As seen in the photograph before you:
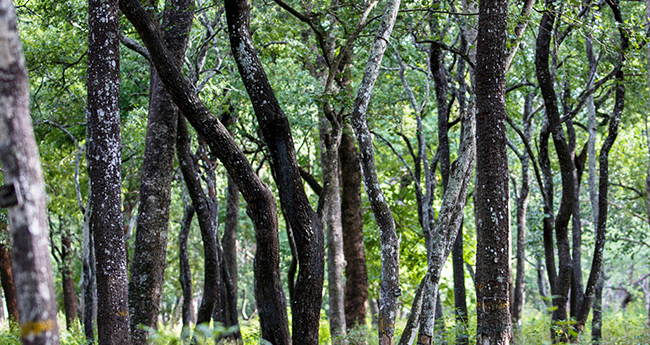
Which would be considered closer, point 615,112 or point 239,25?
point 239,25

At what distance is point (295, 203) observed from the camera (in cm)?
707

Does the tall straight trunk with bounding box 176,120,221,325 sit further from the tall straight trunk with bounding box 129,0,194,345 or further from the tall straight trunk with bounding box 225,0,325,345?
the tall straight trunk with bounding box 225,0,325,345

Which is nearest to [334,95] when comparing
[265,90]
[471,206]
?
[265,90]

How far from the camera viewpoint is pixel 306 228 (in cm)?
708

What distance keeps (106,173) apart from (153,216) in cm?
166

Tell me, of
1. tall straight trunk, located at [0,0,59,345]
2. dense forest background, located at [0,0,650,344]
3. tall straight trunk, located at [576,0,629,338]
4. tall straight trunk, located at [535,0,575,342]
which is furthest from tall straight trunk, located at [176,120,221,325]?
tall straight trunk, located at [576,0,629,338]

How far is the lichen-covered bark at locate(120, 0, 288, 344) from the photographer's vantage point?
6.84 meters

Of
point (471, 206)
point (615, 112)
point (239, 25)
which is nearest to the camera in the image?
point (239, 25)

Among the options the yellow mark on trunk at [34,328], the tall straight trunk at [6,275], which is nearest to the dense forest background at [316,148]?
the yellow mark on trunk at [34,328]

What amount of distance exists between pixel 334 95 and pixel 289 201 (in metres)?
2.50

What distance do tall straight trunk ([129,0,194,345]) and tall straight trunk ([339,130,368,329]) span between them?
272 inches

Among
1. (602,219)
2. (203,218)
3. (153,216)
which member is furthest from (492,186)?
(602,219)

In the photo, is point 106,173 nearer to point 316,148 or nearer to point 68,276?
point 316,148

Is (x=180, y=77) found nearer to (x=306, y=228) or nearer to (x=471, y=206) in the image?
(x=306, y=228)
